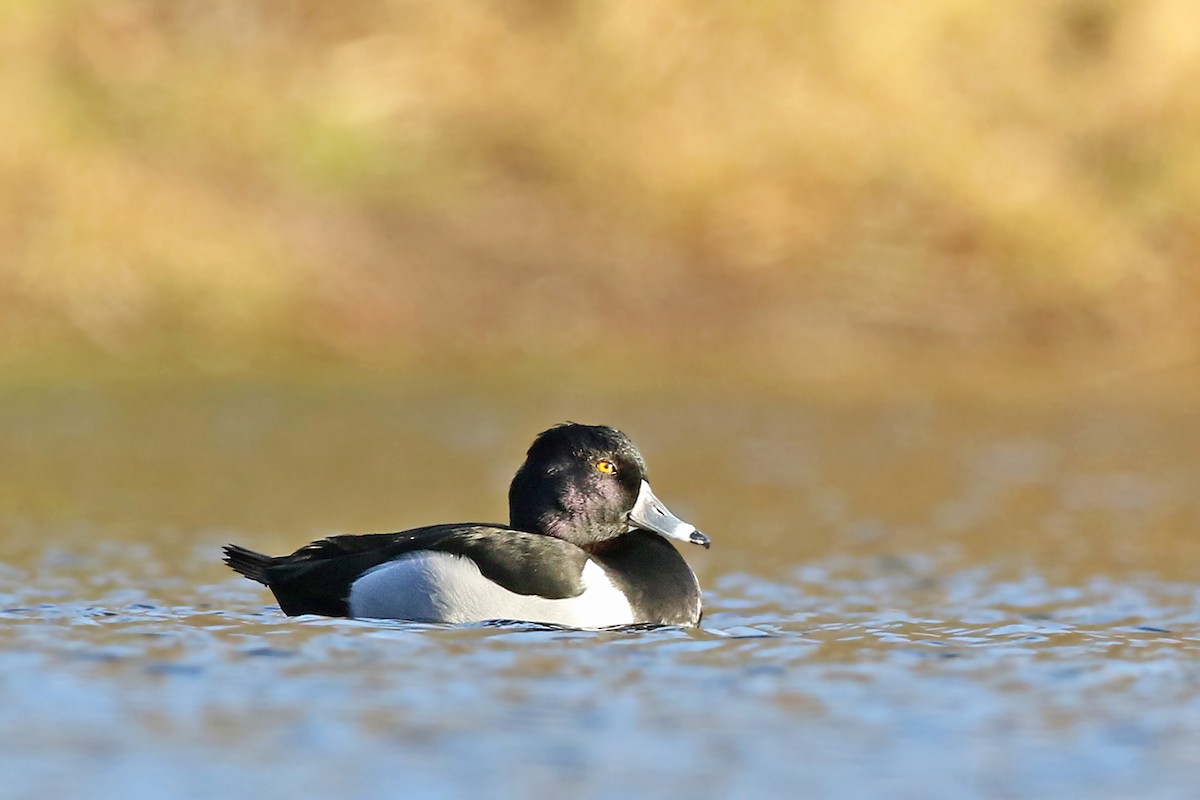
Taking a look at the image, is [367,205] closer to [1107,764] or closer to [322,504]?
[322,504]

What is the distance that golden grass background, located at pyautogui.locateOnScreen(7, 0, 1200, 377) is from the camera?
60.7ft

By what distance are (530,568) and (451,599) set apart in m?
0.31

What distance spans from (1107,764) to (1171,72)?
650 inches

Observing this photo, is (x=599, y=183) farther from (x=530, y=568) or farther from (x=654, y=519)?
(x=530, y=568)

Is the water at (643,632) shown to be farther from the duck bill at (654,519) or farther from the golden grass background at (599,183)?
the golden grass background at (599,183)

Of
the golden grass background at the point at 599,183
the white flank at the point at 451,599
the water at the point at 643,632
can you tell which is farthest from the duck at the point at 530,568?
the golden grass background at the point at 599,183

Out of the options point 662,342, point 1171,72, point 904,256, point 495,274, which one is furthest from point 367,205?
point 1171,72

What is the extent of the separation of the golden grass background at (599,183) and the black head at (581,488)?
9.02 metres

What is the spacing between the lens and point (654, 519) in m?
9.24

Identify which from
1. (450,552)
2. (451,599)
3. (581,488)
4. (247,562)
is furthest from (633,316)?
(451,599)

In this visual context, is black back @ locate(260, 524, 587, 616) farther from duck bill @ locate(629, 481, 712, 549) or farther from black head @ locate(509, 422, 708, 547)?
duck bill @ locate(629, 481, 712, 549)

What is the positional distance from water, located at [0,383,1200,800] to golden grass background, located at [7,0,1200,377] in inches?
98.0

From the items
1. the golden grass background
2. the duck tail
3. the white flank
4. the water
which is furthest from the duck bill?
the golden grass background

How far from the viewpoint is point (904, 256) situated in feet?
65.4
